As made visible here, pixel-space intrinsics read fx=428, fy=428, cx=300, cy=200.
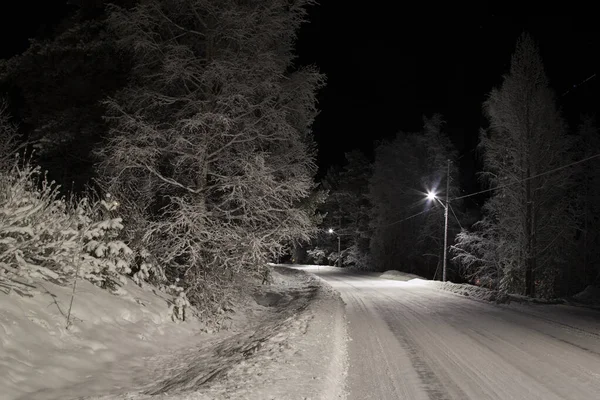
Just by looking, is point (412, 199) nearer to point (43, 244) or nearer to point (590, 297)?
point (590, 297)

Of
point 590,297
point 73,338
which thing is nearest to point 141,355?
point 73,338

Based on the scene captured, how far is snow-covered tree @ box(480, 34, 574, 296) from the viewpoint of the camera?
754 inches

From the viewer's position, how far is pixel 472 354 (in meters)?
7.20

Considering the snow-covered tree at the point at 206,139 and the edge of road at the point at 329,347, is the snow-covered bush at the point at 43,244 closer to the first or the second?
the snow-covered tree at the point at 206,139

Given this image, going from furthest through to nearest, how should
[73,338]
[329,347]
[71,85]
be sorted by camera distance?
[71,85] → [329,347] → [73,338]

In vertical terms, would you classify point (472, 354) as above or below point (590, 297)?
below

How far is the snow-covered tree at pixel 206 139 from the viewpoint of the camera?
938 centimetres

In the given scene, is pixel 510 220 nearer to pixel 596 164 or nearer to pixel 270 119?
pixel 596 164

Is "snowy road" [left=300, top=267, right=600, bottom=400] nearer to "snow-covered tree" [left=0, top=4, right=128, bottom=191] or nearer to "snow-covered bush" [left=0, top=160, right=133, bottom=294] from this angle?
"snow-covered bush" [left=0, top=160, right=133, bottom=294]

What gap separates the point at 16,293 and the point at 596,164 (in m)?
31.2

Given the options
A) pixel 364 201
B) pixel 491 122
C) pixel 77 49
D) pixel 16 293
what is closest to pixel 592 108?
pixel 491 122

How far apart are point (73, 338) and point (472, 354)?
6302 millimetres

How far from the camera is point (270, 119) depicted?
1028 centimetres

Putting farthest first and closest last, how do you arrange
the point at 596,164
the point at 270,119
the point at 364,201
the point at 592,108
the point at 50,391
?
the point at 364,201, the point at 592,108, the point at 596,164, the point at 270,119, the point at 50,391
